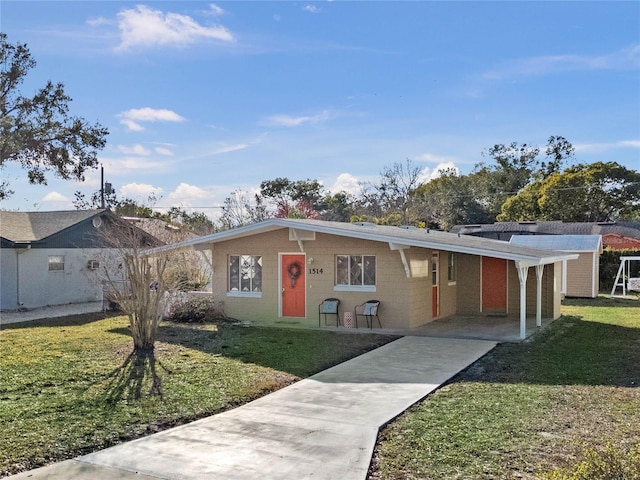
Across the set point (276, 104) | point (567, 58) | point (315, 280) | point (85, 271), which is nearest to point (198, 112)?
point (276, 104)

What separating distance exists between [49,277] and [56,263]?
60 cm

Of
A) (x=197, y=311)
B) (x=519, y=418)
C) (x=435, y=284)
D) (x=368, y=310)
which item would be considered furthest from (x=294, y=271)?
(x=519, y=418)

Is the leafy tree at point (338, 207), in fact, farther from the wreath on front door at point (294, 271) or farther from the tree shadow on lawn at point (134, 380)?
the tree shadow on lawn at point (134, 380)

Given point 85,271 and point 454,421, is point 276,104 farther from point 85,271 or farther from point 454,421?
point 454,421

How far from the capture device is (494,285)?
16969 mm

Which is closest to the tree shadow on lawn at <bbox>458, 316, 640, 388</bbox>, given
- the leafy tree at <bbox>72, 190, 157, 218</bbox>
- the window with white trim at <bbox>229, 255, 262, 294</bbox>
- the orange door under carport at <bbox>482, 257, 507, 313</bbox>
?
the orange door under carport at <bbox>482, 257, 507, 313</bbox>

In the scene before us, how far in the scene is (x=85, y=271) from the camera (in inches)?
822

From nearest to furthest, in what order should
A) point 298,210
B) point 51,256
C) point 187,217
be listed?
point 51,256 < point 187,217 < point 298,210

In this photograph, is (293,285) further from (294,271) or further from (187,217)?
(187,217)

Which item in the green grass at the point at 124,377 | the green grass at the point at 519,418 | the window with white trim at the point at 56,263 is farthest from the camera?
the window with white trim at the point at 56,263

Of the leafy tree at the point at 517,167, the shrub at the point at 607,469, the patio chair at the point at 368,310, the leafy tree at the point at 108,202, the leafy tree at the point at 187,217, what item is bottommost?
the patio chair at the point at 368,310

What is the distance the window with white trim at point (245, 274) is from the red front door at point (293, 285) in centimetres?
77

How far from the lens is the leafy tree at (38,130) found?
754 inches

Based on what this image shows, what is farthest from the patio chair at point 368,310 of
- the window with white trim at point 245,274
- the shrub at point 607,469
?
the shrub at point 607,469
